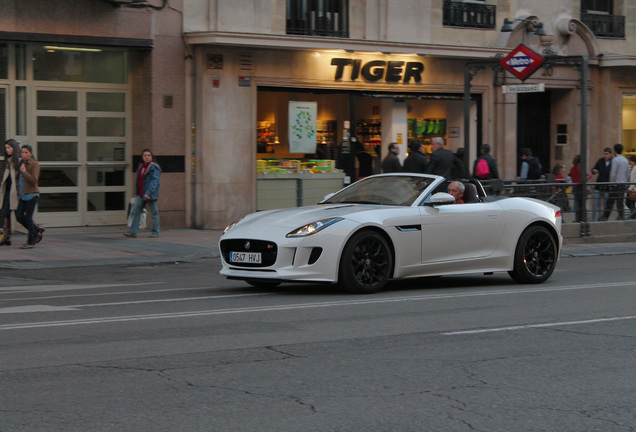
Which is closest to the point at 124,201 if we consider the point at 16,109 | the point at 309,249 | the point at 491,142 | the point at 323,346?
the point at 16,109

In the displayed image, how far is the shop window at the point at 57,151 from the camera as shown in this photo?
19250 mm

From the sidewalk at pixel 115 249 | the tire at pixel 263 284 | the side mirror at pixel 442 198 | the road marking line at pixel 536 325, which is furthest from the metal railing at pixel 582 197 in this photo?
the road marking line at pixel 536 325

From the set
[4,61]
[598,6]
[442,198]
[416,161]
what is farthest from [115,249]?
[598,6]

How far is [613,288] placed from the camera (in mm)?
11297

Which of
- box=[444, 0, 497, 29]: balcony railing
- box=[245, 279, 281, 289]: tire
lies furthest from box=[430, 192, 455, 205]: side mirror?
box=[444, 0, 497, 29]: balcony railing

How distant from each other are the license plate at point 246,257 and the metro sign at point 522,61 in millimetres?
10245

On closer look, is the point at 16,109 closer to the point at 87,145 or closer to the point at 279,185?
the point at 87,145

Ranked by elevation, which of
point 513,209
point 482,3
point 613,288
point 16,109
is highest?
point 482,3

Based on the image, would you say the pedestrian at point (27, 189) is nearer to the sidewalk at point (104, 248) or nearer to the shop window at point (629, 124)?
the sidewalk at point (104, 248)

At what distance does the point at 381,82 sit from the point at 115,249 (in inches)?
352

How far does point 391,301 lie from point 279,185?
471 inches

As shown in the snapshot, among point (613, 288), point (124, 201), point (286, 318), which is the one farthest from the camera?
point (124, 201)

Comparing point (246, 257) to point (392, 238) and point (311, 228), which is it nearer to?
point (311, 228)

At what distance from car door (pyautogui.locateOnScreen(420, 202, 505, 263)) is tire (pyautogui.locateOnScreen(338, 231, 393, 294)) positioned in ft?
1.98
